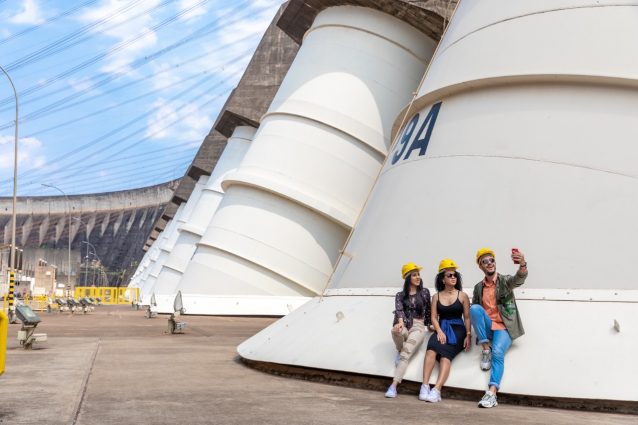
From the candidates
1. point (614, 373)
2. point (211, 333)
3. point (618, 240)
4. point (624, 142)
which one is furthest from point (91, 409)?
point (211, 333)

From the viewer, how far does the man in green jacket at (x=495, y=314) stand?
6848mm

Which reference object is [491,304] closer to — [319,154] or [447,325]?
[447,325]

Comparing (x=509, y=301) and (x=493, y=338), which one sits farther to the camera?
(x=509, y=301)

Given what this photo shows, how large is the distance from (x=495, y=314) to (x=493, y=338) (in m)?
0.27

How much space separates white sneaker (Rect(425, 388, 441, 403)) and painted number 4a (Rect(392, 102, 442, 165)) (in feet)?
11.5

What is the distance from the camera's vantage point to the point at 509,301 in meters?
7.14

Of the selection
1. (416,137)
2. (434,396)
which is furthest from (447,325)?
(416,137)

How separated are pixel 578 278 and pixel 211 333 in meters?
12.0

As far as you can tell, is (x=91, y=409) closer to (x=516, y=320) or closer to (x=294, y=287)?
(x=516, y=320)

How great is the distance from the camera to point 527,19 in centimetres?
927

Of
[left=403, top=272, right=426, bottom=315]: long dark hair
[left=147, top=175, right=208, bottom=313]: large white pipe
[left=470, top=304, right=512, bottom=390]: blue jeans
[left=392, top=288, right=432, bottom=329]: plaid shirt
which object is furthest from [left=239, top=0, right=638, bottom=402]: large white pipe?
[left=147, top=175, right=208, bottom=313]: large white pipe

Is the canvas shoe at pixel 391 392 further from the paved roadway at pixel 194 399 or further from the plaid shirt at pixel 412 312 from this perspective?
the plaid shirt at pixel 412 312

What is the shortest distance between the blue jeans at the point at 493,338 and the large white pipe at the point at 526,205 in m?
Answer: 0.16

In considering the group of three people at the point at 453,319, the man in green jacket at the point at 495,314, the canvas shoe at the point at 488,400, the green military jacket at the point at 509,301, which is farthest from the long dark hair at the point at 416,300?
the canvas shoe at the point at 488,400
